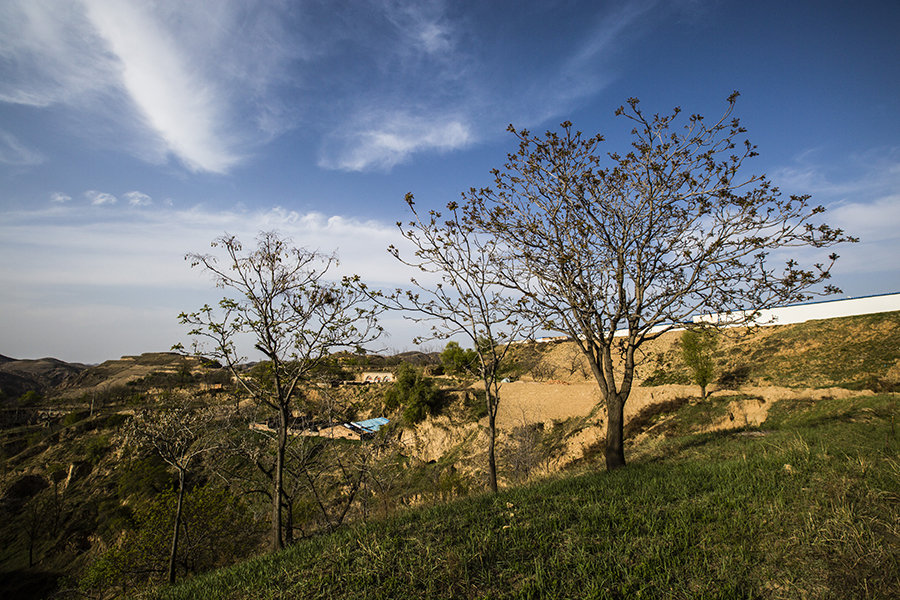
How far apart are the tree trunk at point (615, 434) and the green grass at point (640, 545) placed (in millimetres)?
2298

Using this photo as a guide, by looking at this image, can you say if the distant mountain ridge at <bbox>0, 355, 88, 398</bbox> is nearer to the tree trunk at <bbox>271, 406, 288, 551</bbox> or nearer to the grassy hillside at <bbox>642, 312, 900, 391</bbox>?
the tree trunk at <bbox>271, 406, 288, 551</bbox>

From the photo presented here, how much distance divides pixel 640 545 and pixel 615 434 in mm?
5175

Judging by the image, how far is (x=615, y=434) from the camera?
8.48m

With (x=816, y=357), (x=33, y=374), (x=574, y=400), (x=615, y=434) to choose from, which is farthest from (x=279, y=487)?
(x=33, y=374)

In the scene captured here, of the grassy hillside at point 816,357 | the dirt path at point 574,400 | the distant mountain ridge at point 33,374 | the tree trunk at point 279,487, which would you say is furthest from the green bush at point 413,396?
the distant mountain ridge at point 33,374

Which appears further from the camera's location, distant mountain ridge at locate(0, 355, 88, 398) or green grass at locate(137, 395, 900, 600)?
distant mountain ridge at locate(0, 355, 88, 398)

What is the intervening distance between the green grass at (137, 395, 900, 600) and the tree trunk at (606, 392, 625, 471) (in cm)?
230

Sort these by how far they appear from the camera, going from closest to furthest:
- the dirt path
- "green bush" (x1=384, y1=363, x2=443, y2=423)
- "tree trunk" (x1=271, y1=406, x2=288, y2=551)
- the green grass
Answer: the green grass, "tree trunk" (x1=271, y1=406, x2=288, y2=551), the dirt path, "green bush" (x1=384, y1=363, x2=443, y2=423)

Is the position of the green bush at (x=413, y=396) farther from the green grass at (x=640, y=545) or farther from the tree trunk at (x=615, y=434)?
the green grass at (x=640, y=545)

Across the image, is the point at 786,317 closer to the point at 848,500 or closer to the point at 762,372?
the point at 762,372

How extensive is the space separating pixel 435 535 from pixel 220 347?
8663 millimetres

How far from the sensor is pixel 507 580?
10.9ft

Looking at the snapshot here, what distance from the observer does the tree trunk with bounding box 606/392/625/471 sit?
8391 mm

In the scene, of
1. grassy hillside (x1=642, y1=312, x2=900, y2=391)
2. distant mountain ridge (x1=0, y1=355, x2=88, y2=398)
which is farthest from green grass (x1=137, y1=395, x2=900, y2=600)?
distant mountain ridge (x1=0, y1=355, x2=88, y2=398)
